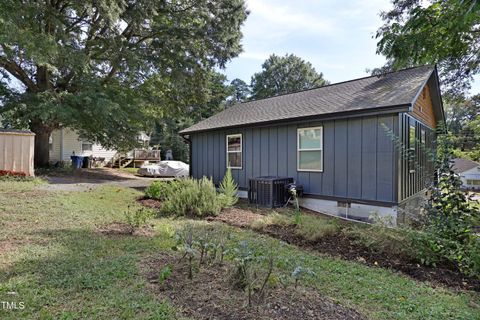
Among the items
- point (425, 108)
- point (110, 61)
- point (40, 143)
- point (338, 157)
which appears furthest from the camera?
point (40, 143)

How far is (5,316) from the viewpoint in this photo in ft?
7.47

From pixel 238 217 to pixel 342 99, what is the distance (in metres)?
4.52

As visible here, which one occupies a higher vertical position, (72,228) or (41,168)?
(41,168)


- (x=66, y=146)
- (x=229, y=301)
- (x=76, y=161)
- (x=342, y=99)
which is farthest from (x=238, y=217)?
(x=66, y=146)

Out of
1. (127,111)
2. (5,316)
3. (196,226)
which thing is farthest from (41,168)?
(5,316)

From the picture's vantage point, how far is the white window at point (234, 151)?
998 cm

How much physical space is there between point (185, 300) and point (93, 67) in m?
14.3

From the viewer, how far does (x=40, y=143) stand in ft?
46.4

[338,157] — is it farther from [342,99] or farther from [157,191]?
[157,191]

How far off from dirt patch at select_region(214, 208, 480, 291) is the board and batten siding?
7.88ft

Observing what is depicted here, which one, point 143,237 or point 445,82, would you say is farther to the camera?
point 445,82

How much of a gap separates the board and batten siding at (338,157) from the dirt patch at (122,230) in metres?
4.70

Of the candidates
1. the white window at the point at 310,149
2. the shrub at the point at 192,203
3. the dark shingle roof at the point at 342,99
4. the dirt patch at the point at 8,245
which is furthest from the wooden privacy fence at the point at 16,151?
the white window at the point at 310,149

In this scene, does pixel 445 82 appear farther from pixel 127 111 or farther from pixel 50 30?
pixel 50 30
